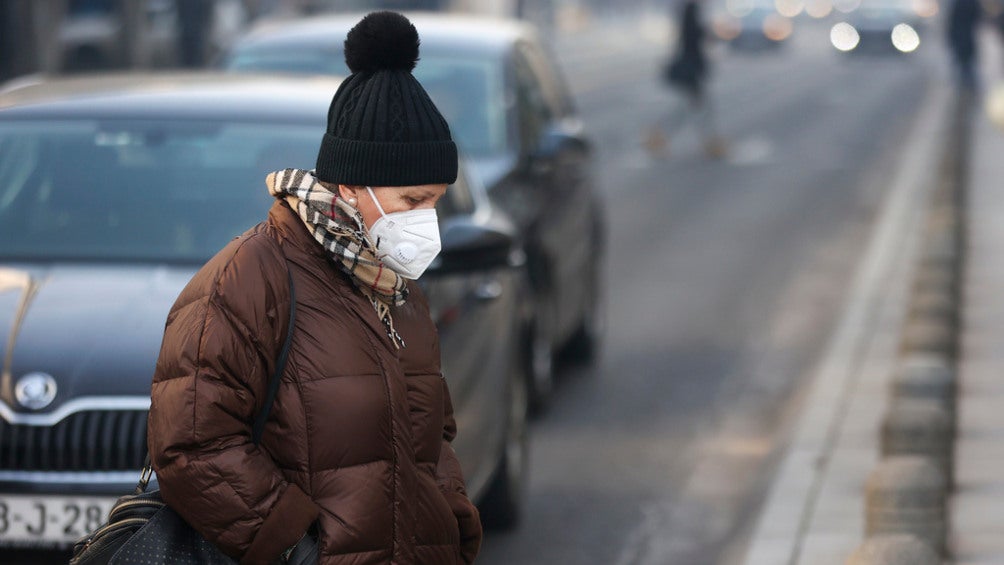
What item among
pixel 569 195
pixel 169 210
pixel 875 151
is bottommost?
pixel 875 151

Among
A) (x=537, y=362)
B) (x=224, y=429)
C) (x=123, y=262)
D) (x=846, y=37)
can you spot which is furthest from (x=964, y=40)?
(x=224, y=429)

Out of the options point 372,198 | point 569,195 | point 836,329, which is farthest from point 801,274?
point 372,198

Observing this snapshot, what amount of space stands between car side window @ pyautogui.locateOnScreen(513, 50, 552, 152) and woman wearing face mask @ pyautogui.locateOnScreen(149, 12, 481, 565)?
5396 mm

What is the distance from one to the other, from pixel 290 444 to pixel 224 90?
318 cm

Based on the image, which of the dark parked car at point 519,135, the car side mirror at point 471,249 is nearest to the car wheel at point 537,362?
the dark parked car at point 519,135

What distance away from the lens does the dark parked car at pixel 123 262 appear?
440 centimetres

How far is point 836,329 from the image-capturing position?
10688 mm

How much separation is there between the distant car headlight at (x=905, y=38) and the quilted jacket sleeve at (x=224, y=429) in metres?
44.6

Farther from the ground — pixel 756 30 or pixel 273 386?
pixel 273 386

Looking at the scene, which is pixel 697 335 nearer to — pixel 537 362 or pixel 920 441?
pixel 537 362

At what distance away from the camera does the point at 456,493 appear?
3188mm

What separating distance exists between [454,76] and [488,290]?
2.77m

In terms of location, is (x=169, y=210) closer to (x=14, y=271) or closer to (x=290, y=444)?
(x=14, y=271)

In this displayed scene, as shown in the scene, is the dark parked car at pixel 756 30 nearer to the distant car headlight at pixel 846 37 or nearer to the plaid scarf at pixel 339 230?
the distant car headlight at pixel 846 37
